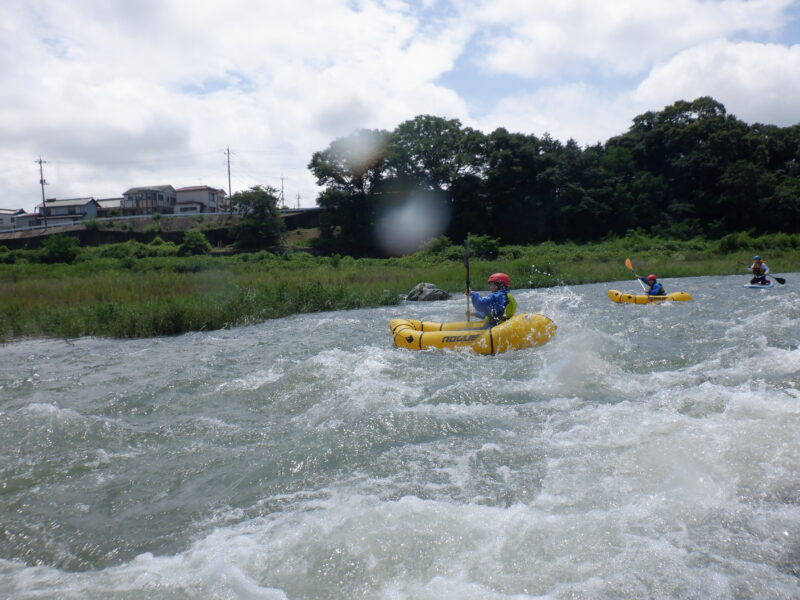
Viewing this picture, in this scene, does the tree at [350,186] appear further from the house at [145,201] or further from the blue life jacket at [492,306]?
the blue life jacket at [492,306]

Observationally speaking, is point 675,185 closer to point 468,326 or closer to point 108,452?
point 468,326

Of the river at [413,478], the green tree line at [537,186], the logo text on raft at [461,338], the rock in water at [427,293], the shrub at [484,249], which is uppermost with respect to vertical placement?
the green tree line at [537,186]

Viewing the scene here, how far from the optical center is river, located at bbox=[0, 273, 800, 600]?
3.06m

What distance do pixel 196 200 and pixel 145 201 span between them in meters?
4.55

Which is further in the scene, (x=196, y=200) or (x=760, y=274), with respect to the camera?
(x=196, y=200)

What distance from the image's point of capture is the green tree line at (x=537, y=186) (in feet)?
114

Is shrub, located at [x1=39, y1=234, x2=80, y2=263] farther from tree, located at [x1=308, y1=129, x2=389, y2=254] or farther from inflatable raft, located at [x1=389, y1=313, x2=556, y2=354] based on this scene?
inflatable raft, located at [x1=389, y1=313, x2=556, y2=354]

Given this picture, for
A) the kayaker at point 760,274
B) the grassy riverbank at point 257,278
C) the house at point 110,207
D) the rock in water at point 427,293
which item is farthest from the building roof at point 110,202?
the kayaker at point 760,274

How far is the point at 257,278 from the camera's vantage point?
18406 millimetres

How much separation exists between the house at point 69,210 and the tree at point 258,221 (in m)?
25.0

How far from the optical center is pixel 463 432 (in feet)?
16.5

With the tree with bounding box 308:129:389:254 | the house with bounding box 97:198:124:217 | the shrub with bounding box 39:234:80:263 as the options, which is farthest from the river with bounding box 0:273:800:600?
the house with bounding box 97:198:124:217

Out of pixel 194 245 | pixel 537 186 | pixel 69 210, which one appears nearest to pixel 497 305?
pixel 194 245

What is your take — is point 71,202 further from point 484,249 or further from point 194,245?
point 484,249
